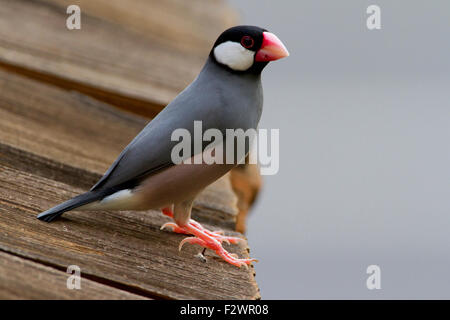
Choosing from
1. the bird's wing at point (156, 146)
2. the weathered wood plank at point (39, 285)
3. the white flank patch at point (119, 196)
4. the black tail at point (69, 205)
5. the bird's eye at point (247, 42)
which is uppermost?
the bird's eye at point (247, 42)

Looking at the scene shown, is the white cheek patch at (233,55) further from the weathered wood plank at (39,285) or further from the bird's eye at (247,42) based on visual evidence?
the weathered wood plank at (39,285)

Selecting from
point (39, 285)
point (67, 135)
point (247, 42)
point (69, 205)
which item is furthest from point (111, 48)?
point (39, 285)

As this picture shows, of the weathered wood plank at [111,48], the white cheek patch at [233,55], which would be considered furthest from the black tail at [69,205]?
the weathered wood plank at [111,48]

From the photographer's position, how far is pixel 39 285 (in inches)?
52.5

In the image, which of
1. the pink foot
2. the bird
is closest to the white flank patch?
the bird

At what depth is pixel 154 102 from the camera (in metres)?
2.83

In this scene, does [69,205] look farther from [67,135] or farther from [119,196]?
[67,135]

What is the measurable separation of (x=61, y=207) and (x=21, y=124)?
0.67m

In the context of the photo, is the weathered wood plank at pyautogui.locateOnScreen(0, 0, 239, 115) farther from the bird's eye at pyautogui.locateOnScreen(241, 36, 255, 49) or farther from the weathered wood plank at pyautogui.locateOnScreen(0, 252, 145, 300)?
the weathered wood plank at pyautogui.locateOnScreen(0, 252, 145, 300)

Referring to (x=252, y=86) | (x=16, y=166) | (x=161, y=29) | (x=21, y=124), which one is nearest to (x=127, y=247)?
(x=16, y=166)

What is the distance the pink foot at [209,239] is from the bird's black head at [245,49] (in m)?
0.51

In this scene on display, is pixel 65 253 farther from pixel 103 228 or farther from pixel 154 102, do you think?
pixel 154 102

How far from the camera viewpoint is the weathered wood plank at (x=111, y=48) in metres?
2.82
